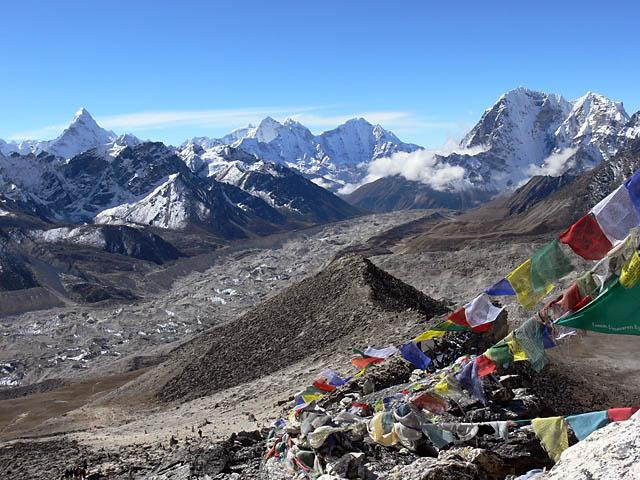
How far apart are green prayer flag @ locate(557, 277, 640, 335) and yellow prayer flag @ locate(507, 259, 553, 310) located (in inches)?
46.6

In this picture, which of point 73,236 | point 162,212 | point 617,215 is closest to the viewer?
point 617,215

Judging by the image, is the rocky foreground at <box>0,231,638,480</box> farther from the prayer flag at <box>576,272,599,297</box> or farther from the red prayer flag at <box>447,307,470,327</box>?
the prayer flag at <box>576,272,599,297</box>

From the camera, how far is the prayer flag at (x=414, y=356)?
18.6 meters

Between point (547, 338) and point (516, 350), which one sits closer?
point (547, 338)

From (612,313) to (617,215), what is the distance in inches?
62.6

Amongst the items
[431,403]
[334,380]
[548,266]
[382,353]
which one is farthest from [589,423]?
[382,353]

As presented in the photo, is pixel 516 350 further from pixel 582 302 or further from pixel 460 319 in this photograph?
pixel 460 319

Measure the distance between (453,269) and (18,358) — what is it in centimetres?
4494

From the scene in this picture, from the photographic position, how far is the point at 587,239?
1136 centimetres

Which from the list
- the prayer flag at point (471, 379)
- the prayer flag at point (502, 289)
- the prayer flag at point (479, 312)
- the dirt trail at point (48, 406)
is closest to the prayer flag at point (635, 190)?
the prayer flag at point (502, 289)

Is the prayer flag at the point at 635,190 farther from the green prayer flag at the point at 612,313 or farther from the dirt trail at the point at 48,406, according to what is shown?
the dirt trail at the point at 48,406

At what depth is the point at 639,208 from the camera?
10852mm

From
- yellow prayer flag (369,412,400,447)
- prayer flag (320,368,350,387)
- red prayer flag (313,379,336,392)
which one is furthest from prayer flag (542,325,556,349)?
prayer flag (320,368,350,387)

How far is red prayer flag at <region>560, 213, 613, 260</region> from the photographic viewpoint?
11.3m
